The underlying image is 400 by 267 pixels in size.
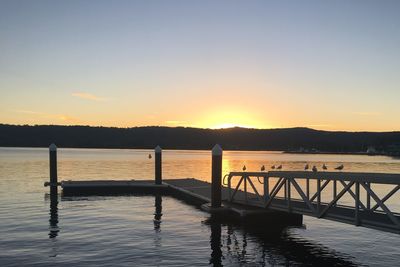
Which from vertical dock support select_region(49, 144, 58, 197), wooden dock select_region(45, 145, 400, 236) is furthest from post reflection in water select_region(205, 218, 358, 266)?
vertical dock support select_region(49, 144, 58, 197)

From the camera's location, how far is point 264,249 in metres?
17.2

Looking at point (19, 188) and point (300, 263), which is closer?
point (300, 263)

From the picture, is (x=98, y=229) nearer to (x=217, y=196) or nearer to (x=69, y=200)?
(x=217, y=196)

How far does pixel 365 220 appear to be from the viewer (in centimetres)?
1439

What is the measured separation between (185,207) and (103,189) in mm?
9874

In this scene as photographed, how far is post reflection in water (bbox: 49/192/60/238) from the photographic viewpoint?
1974 centimetres

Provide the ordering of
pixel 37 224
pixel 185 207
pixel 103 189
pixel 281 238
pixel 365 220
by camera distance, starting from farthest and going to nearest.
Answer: pixel 103 189
pixel 185 207
pixel 37 224
pixel 281 238
pixel 365 220

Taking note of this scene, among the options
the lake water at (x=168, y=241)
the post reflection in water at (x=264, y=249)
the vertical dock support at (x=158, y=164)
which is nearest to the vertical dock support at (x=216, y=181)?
the lake water at (x=168, y=241)

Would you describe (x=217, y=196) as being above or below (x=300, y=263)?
above

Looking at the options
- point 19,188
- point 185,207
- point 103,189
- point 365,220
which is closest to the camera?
point 365,220

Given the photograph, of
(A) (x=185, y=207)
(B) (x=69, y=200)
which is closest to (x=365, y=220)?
(A) (x=185, y=207)

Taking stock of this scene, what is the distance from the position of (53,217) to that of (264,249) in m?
13.0

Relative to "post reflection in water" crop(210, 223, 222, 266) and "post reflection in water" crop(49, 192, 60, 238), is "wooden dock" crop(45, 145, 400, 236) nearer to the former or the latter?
"post reflection in water" crop(49, 192, 60, 238)

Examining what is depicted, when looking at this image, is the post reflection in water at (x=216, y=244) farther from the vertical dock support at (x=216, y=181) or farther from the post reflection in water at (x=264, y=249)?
the vertical dock support at (x=216, y=181)
